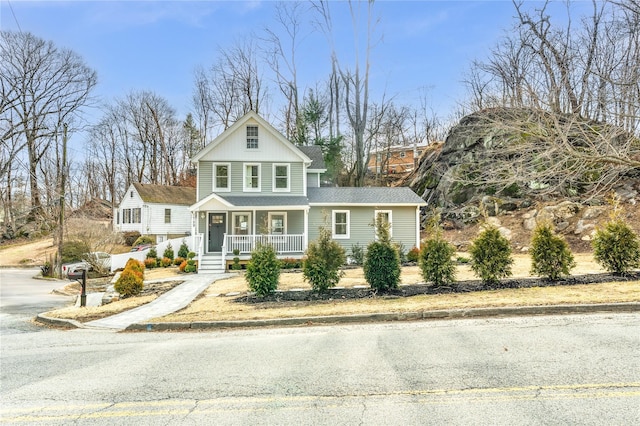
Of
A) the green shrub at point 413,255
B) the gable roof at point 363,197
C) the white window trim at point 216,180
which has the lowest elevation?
the green shrub at point 413,255

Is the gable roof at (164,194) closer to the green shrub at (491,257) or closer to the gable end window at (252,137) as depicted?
the gable end window at (252,137)

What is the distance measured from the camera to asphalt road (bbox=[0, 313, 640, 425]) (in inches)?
140

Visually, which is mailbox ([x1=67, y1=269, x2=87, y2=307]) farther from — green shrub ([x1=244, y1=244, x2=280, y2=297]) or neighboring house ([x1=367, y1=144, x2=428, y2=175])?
neighboring house ([x1=367, y1=144, x2=428, y2=175])

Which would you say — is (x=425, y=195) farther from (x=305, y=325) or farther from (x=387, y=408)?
(x=387, y=408)

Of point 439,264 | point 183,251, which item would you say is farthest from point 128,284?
point 183,251

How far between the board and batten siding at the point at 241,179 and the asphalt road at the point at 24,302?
8.42m

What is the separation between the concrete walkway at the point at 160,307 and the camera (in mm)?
8961

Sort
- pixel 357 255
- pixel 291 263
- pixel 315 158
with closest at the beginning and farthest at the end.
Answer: pixel 291 263
pixel 357 255
pixel 315 158

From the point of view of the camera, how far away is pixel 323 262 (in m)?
10.4

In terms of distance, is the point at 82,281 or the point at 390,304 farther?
the point at 82,281

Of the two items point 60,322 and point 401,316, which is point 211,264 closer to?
point 60,322

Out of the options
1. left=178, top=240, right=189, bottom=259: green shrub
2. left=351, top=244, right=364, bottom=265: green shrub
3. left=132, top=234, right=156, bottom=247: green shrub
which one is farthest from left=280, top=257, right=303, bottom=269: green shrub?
left=132, top=234, right=156, bottom=247: green shrub

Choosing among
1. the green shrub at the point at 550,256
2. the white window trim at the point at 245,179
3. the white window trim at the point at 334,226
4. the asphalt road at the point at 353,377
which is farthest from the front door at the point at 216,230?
the green shrub at the point at 550,256

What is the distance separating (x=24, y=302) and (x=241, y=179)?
11062 mm
